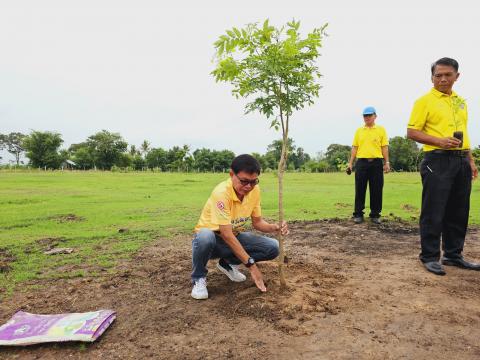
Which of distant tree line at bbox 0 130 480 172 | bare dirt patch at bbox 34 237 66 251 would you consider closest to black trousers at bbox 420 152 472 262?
bare dirt patch at bbox 34 237 66 251

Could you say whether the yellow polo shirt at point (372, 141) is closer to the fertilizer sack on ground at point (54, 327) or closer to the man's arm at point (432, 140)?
the man's arm at point (432, 140)

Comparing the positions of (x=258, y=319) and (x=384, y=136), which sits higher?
(x=384, y=136)

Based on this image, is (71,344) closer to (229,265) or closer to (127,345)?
(127,345)

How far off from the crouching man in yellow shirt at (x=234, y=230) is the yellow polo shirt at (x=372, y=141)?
14.7 feet

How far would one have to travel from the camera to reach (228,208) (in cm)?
386

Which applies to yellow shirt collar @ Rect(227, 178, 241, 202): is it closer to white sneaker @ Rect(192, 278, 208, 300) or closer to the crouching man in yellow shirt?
the crouching man in yellow shirt

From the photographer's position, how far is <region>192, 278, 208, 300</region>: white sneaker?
3.95m

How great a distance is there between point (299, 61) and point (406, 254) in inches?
136

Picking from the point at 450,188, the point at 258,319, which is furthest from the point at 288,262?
the point at 450,188

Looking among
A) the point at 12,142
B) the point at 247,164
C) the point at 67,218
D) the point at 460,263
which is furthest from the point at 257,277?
the point at 12,142

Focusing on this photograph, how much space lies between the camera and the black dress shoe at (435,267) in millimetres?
4523

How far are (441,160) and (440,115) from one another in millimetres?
559

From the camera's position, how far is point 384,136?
7.97 m

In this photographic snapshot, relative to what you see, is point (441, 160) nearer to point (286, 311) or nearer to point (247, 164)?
point (247, 164)
